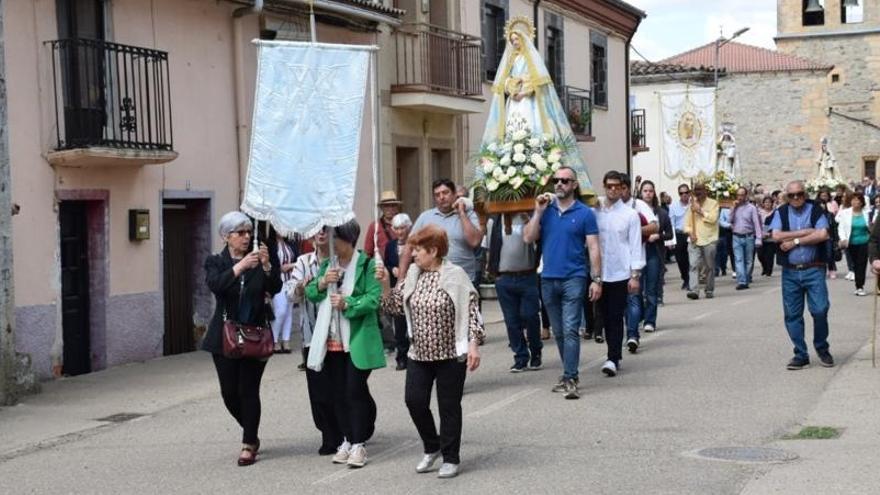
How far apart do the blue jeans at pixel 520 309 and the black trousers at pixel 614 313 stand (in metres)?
0.65

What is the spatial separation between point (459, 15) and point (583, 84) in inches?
311

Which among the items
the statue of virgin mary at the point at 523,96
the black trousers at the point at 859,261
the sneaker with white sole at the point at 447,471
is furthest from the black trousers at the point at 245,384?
the black trousers at the point at 859,261

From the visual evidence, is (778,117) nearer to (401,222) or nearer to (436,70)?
(436,70)

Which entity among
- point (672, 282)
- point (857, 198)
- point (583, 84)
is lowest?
point (672, 282)

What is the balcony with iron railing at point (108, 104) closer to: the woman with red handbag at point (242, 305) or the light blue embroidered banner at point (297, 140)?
the light blue embroidered banner at point (297, 140)

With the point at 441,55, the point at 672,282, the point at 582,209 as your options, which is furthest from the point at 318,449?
the point at 672,282

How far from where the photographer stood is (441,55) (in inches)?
893

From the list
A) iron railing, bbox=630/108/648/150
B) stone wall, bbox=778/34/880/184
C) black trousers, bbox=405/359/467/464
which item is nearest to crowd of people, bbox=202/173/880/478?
black trousers, bbox=405/359/467/464

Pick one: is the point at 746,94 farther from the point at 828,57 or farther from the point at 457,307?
the point at 457,307

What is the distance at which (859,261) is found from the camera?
21719 mm

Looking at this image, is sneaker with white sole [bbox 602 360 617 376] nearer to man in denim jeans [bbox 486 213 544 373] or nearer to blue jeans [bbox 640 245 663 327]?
man in denim jeans [bbox 486 213 544 373]

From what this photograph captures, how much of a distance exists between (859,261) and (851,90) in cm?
5026

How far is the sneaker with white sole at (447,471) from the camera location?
316 inches

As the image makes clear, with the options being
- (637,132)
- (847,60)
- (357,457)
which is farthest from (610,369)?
(847,60)
